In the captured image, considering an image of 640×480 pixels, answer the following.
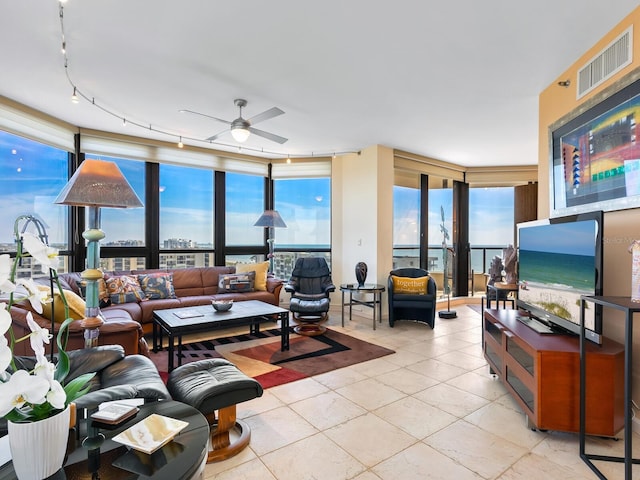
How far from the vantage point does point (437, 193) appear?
694cm

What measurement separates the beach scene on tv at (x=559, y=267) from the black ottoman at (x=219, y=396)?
2166 mm

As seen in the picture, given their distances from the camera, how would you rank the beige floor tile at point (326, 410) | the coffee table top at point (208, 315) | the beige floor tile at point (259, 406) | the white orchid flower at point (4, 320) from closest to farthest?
the white orchid flower at point (4, 320) → the beige floor tile at point (326, 410) → the beige floor tile at point (259, 406) → the coffee table top at point (208, 315)

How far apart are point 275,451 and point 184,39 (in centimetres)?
291

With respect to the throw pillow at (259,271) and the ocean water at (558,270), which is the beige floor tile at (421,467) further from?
the throw pillow at (259,271)

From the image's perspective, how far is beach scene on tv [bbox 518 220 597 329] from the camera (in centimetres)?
222

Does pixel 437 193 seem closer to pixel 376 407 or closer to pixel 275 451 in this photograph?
pixel 376 407

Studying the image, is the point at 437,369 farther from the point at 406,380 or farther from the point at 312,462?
the point at 312,462

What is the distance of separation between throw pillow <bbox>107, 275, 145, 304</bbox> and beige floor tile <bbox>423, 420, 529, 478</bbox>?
374 centimetres

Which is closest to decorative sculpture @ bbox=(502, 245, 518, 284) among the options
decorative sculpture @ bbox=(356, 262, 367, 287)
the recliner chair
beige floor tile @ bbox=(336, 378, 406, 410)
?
decorative sculpture @ bbox=(356, 262, 367, 287)

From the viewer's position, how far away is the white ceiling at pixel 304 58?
7.49 feet

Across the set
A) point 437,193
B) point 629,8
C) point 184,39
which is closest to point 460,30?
point 629,8

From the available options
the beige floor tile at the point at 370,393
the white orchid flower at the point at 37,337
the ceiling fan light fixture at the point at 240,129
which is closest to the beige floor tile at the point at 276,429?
the beige floor tile at the point at 370,393

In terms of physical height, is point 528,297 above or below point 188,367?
above

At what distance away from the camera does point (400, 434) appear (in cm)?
228
